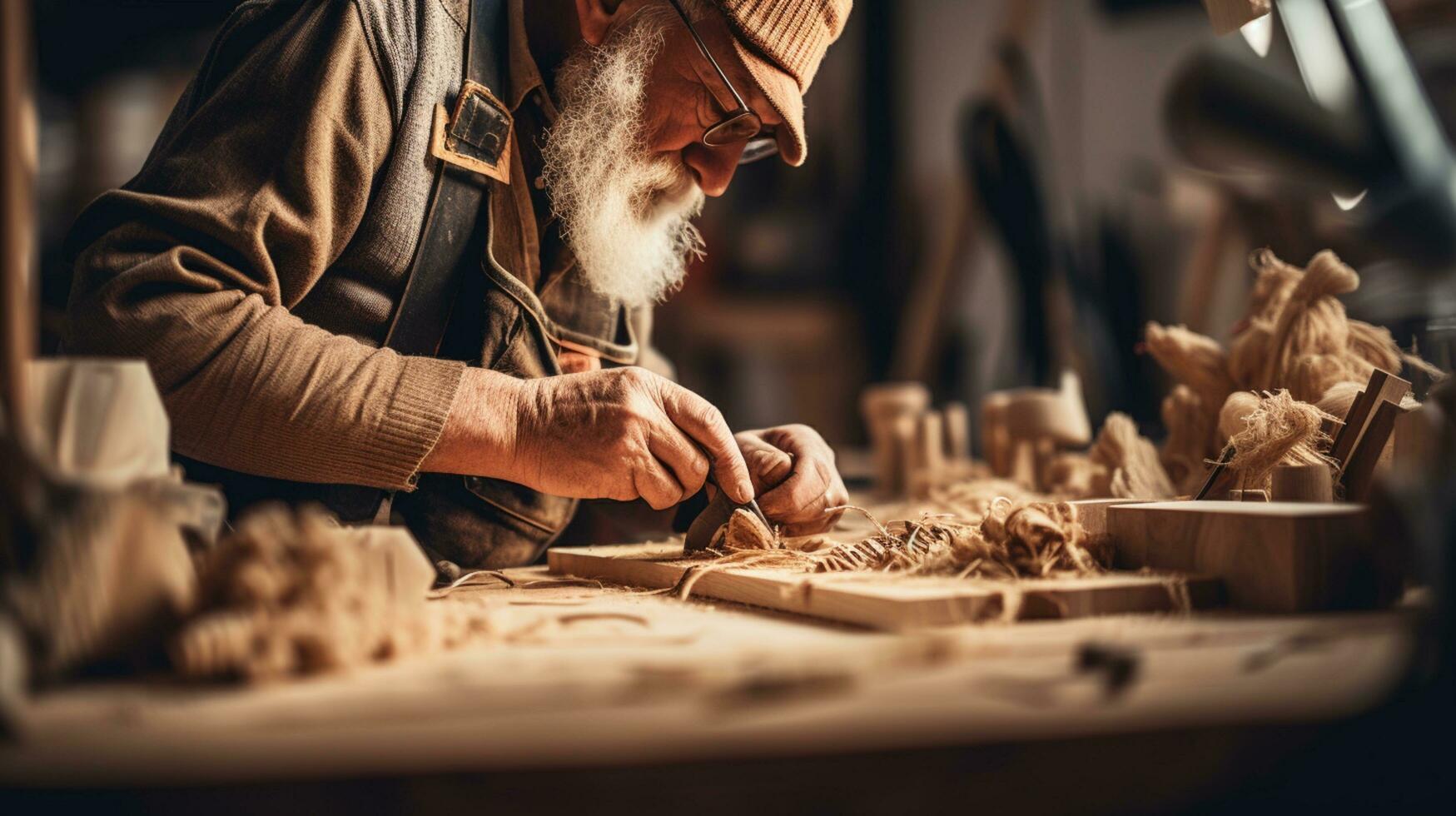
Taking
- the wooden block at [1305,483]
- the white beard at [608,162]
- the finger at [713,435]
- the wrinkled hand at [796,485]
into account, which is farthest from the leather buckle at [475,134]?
the wooden block at [1305,483]

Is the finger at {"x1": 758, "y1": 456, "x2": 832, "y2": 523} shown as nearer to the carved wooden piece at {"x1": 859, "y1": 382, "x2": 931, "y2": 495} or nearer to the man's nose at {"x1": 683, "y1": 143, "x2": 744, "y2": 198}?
the man's nose at {"x1": 683, "y1": 143, "x2": 744, "y2": 198}

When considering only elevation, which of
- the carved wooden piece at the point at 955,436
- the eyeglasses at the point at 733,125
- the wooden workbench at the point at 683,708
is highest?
the eyeglasses at the point at 733,125

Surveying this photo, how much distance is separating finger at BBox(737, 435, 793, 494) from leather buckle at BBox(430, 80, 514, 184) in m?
0.61

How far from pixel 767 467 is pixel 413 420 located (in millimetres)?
562

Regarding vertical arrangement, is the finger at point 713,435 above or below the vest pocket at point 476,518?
above

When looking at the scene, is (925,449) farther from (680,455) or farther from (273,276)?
(273,276)

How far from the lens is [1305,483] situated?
1191 mm

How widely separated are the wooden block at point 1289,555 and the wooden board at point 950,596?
4cm

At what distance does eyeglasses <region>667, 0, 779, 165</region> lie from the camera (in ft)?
5.55

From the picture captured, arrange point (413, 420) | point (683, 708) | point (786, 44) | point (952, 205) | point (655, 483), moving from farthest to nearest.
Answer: point (952, 205)
point (786, 44)
point (655, 483)
point (413, 420)
point (683, 708)

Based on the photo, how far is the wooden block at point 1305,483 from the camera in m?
1.19

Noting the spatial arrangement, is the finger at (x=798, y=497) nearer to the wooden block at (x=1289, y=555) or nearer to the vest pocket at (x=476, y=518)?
the vest pocket at (x=476, y=518)

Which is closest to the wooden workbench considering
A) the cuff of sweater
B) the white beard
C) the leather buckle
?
the cuff of sweater

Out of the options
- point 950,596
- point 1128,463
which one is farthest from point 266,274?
point 1128,463
